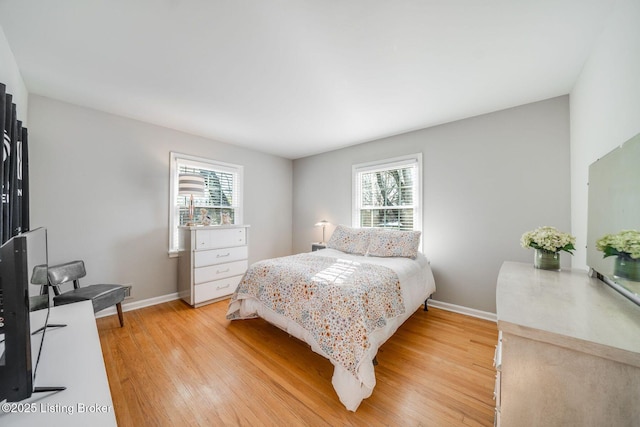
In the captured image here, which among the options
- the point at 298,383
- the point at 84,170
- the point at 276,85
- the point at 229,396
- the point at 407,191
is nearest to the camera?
the point at 229,396

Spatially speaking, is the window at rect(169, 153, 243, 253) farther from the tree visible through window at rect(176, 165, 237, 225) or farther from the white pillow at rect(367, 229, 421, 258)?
the white pillow at rect(367, 229, 421, 258)

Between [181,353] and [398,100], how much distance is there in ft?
10.7

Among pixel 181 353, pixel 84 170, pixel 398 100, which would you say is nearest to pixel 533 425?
pixel 181 353

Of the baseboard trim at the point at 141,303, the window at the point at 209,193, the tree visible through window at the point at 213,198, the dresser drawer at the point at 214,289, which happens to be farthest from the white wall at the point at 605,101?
the baseboard trim at the point at 141,303

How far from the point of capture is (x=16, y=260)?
744 mm

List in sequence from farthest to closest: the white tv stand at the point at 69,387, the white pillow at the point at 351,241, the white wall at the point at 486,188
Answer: the white pillow at the point at 351,241
the white wall at the point at 486,188
the white tv stand at the point at 69,387

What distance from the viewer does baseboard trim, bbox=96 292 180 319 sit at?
111 inches

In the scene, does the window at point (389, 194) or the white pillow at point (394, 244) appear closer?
the white pillow at point (394, 244)

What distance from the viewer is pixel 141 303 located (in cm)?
307

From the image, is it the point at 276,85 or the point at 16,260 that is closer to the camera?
the point at 16,260

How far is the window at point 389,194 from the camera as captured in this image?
3.38m

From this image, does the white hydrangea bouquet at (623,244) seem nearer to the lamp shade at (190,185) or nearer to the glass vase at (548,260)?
the glass vase at (548,260)

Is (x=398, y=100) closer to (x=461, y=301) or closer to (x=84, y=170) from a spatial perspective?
(x=461, y=301)

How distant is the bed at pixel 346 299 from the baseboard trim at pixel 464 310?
15.3 inches
